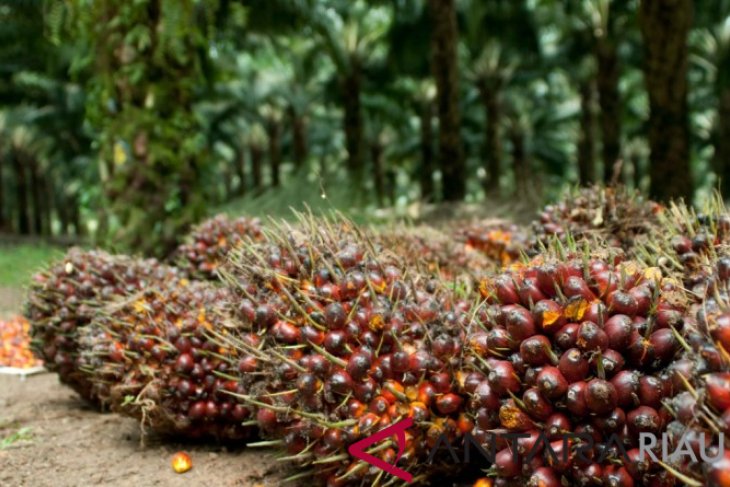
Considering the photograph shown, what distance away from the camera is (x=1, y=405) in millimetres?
3584

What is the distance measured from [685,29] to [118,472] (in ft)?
21.8

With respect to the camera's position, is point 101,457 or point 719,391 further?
point 101,457

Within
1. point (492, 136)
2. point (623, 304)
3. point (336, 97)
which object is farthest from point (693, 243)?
point (336, 97)

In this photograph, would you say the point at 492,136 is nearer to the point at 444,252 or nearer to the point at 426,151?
the point at 426,151

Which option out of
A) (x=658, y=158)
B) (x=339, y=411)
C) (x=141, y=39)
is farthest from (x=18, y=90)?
(x=339, y=411)

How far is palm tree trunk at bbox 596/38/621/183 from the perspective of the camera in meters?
15.7

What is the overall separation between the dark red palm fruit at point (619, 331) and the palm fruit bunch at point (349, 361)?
1.72ft

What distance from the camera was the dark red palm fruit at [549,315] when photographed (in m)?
1.57

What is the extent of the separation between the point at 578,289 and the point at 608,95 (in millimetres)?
16092

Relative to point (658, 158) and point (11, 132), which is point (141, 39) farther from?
point (11, 132)

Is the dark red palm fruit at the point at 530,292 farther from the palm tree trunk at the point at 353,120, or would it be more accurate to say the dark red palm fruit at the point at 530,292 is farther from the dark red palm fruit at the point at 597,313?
the palm tree trunk at the point at 353,120

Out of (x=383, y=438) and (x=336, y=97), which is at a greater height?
(x=336, y=97)

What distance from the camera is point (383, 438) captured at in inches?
73.9

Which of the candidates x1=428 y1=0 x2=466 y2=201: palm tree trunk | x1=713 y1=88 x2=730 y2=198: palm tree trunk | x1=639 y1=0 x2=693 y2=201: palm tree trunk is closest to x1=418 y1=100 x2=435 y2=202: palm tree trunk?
x1=428 y1=0 x2=466 y2=201: palm tree trunk
